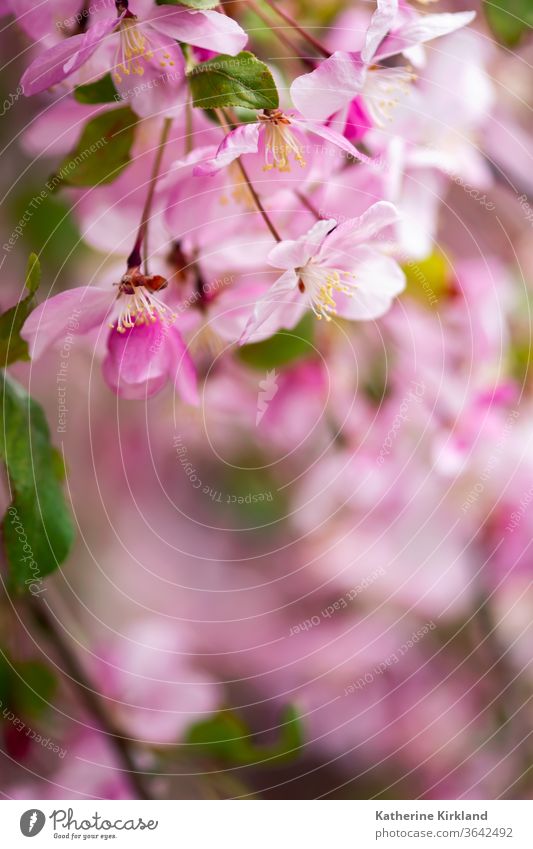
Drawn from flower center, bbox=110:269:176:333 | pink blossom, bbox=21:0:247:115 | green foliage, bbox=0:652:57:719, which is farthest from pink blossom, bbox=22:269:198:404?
green foliage, bbox=0:652:57:719

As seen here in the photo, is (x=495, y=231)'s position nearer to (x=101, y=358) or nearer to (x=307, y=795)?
(x=101, y=358)

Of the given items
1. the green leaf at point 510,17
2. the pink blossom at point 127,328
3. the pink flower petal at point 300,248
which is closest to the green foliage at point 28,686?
the pink blossom at point 127,328

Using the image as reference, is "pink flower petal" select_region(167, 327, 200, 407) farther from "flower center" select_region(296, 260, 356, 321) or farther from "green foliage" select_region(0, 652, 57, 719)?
"green foliage" select_region(0, 652, 57, 719)

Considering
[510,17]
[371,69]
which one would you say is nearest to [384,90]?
[371,69]

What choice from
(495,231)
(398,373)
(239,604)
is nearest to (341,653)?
(239,604)

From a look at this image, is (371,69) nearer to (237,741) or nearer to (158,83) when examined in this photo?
(158,83)

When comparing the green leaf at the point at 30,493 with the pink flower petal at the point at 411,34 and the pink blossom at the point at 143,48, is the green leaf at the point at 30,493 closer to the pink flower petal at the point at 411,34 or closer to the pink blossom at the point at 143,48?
the pink blossom at the point at 143,48

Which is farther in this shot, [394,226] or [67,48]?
[394,226]
